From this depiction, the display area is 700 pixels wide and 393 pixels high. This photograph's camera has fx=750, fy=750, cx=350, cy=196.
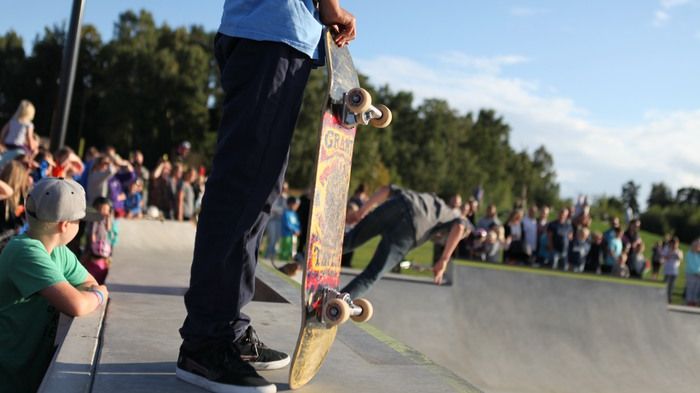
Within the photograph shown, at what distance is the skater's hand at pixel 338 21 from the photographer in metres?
2.58

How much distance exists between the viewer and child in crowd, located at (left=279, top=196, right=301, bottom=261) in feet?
47.5

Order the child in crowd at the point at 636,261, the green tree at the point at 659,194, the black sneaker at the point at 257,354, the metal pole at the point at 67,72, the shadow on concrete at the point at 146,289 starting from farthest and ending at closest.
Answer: the green tree at the point at 659,194 < the child in crowd at the point at 636,261 < the metal pole at the point at 67,72 < the shadow on concrete at the point at 146,289 < the black sneaker at the point at 257,354

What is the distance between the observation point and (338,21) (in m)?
2.60

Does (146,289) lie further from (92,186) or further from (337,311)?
(92,186)

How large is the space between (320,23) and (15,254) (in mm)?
1478

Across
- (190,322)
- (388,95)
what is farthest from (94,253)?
(388,95)

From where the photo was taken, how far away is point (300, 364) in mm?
2459

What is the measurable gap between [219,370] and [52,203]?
109 cm

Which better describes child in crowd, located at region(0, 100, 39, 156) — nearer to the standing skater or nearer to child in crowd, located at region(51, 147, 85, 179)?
child in crowd, located at region(51, 147, 85, 179)

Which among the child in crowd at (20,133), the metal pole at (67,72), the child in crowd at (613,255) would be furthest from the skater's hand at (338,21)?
the child in crowd at (613,255)

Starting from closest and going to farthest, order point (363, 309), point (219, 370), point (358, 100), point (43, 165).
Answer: point (219, 370) → point (358, 100) → point (363, 309) → point (43, 165)

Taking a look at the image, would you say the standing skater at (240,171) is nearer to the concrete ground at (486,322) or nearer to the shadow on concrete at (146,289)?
the concrete ground at (486,322)

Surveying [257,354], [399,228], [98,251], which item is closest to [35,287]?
[257,354]

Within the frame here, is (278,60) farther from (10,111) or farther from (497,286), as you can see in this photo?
(10,111)
